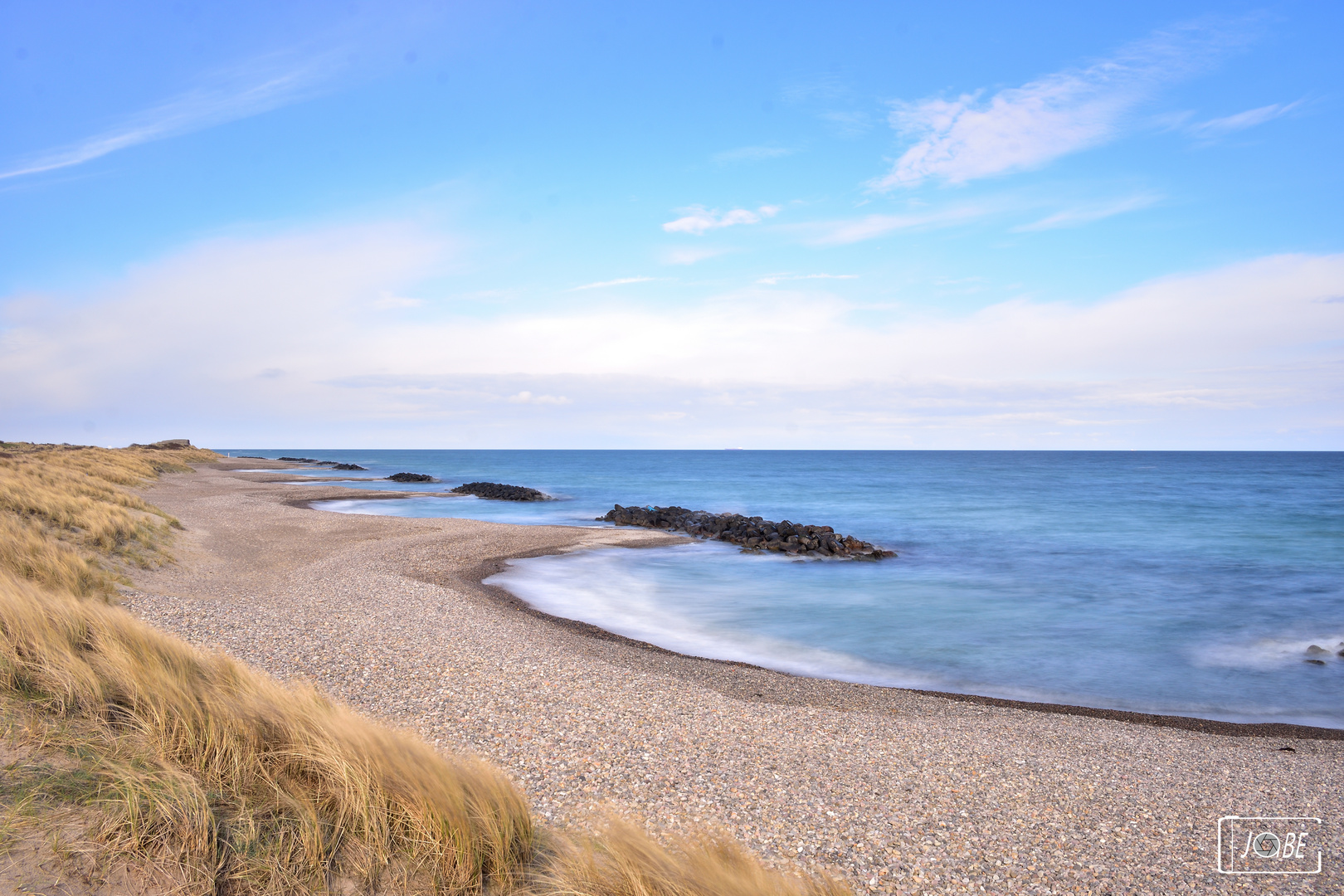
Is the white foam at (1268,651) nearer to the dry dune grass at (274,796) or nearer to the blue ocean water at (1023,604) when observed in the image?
the blue ocean water at (1023,604)

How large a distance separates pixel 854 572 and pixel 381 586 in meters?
13.4

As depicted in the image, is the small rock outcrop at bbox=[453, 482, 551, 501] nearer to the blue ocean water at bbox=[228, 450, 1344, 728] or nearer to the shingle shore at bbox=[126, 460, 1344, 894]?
the blue ocean water at bbox=[228, 450, 1344, 728]

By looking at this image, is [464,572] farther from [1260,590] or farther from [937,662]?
[1260,590]

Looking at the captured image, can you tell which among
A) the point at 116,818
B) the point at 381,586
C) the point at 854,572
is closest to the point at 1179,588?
the point at 854,572

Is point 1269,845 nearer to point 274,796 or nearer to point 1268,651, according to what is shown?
point 274,796

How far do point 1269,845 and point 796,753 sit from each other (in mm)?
3566

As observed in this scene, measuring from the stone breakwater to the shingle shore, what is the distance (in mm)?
13561

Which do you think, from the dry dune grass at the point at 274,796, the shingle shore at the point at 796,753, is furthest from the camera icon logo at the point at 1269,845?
the dry dune grass at the point at 274,796

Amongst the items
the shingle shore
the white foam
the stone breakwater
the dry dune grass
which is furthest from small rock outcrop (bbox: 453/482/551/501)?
the dry dune grass

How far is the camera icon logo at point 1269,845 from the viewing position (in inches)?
195

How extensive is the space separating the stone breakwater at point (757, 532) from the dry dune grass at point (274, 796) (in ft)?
67.8

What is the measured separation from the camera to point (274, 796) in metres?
3.95

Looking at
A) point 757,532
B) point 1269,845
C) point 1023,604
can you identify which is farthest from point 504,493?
point 1269,845

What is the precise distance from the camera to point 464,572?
691 inches
